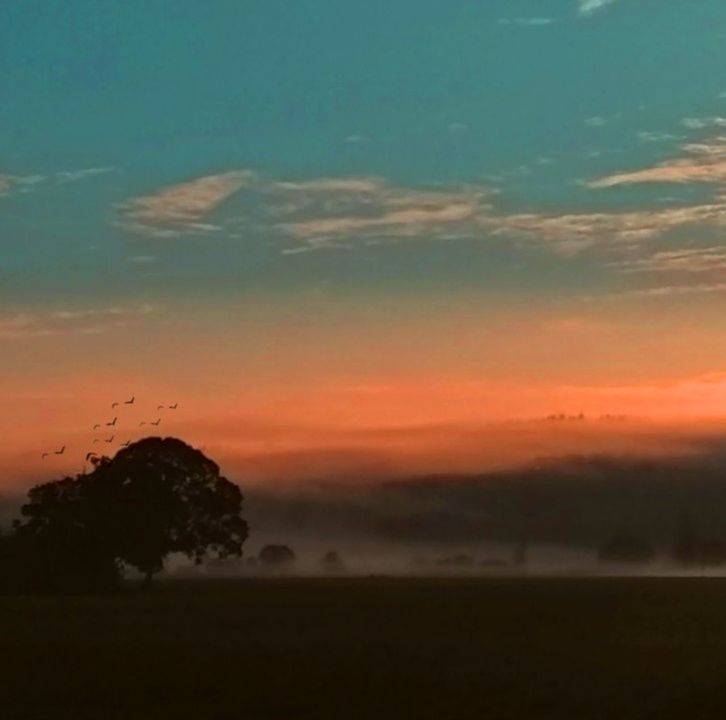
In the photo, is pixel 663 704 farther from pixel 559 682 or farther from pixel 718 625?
pixel 718 625

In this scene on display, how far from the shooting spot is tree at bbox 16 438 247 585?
301 feet

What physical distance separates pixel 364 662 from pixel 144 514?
55.3 meters

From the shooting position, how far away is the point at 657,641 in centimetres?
4559

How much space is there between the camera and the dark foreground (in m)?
29.1

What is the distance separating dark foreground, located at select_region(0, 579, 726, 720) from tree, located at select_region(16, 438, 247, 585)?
22715mm

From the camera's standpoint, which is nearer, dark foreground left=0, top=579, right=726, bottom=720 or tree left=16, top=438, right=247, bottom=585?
dark foreground left=0, top=579, right=726, bottom=720

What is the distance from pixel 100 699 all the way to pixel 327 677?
5.56 m

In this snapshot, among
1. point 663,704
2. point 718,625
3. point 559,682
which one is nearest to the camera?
point 663,704

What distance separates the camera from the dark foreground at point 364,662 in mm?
29109

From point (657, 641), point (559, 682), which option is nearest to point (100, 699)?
point (559, 682)

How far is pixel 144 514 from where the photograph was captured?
301 ft

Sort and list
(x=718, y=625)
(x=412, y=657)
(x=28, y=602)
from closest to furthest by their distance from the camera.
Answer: (x=412, y=657) → (x=718, y=625) → (x=28, y=602)

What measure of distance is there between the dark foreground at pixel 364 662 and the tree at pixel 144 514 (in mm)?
22715

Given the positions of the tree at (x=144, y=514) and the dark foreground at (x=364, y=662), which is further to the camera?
the tree at (x=144, y=514)
